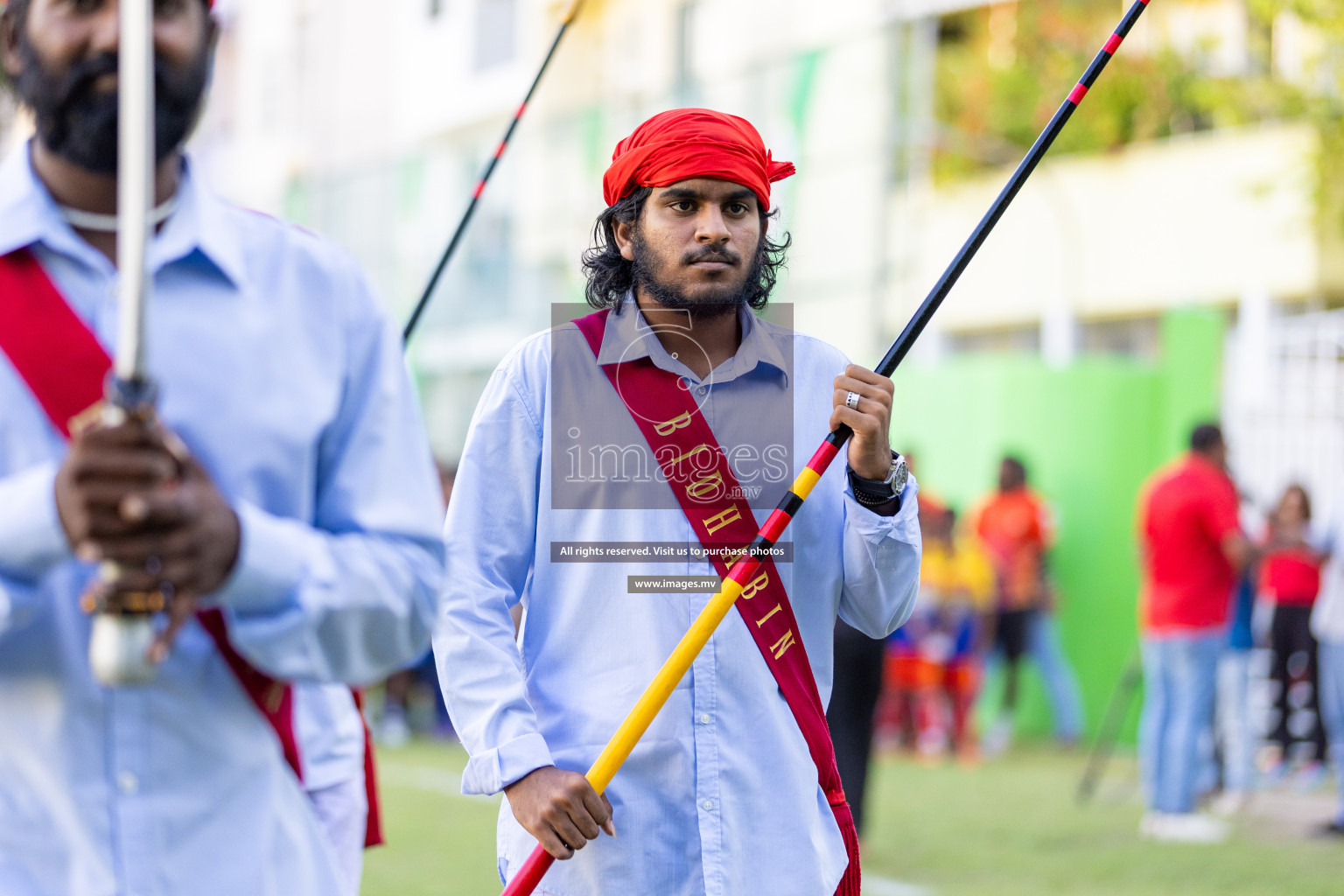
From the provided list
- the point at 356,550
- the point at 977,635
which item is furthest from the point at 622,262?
the point at 977,635

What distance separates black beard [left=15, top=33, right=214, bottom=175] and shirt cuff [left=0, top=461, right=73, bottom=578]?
0.37 metres

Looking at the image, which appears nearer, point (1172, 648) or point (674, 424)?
point (674, 424)

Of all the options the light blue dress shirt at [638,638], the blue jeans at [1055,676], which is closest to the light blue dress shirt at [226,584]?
the light blue dress shirt at [638,638]

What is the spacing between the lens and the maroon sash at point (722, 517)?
112 inches

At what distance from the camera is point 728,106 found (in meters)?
13.7

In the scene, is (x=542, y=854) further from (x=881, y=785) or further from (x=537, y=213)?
(x=537, y=213)

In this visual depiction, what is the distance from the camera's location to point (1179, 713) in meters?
8.61

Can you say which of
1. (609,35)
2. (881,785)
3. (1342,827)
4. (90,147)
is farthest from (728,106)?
(90,147)

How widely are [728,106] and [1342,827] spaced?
7.42 meters

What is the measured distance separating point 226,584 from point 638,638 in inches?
47.2

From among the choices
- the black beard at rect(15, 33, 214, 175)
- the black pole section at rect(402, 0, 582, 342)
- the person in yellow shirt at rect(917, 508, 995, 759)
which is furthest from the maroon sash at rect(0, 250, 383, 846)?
the person in yellow shirt at rect(917, 508, 995, 759)

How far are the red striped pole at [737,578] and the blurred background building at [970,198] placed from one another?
60.0 inches

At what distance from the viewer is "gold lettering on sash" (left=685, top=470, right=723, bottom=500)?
292 cm

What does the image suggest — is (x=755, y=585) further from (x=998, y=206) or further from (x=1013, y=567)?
(x=1013, y=567)
